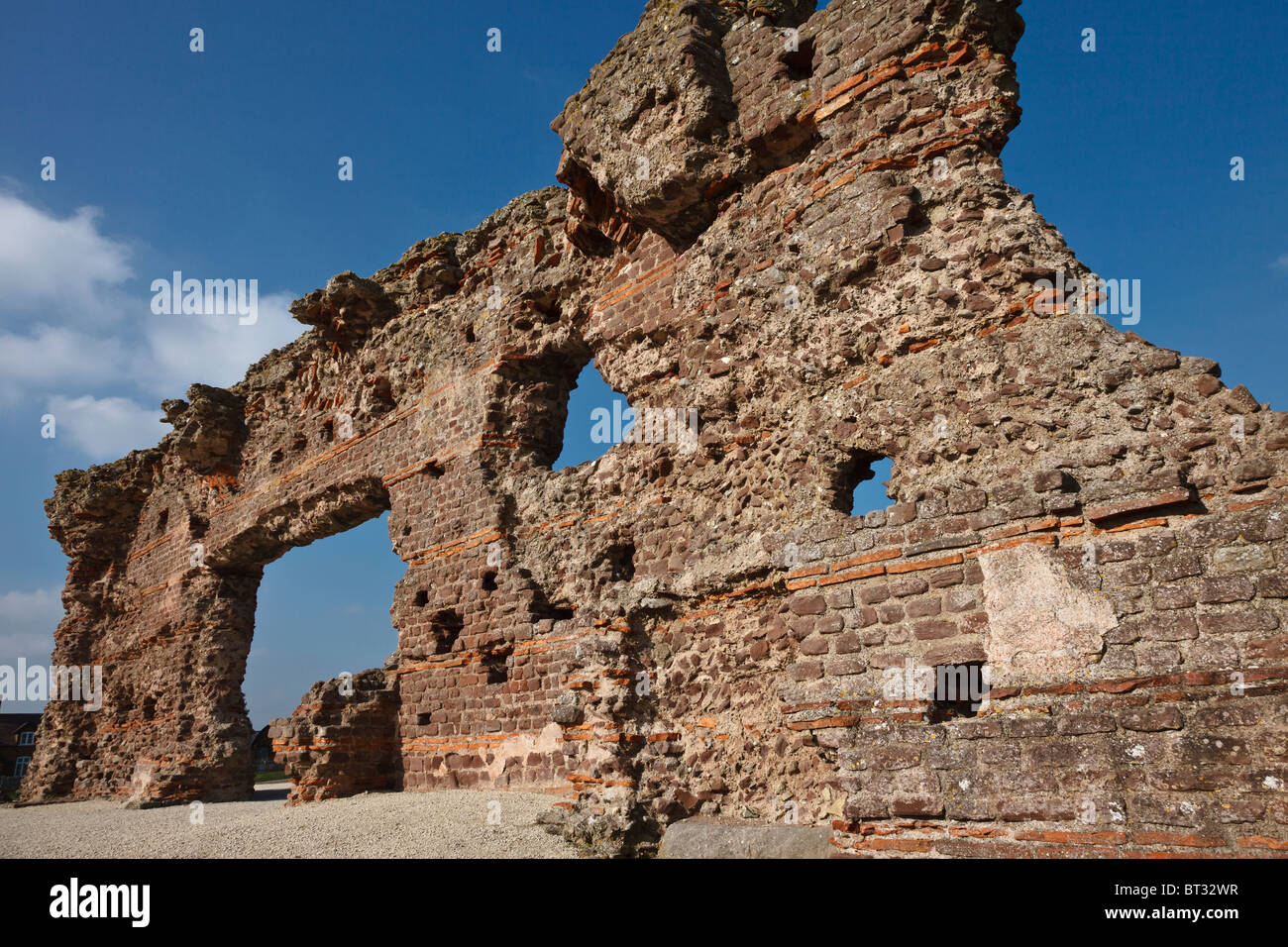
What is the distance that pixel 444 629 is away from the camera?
31.3ft

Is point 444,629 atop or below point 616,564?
below

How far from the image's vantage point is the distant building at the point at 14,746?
32500 mm

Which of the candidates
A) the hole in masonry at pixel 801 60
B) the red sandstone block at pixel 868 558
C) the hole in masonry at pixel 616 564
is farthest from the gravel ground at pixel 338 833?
the hole in masonry at pixel 801 60

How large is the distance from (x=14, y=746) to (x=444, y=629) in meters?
34.7

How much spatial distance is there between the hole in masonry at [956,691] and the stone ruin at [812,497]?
0.07 ft

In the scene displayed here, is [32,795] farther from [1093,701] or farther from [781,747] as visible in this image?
[1093,701]

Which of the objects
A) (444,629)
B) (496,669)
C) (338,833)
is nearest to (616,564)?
(496,669)

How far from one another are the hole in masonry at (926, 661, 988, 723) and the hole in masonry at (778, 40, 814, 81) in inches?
183

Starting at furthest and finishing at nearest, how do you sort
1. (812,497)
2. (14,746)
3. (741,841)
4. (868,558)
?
(14,746), (812,497), (741,841), (868,558)

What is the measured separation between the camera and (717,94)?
672 cm

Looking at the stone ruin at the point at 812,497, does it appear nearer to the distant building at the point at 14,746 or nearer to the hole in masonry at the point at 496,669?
the hole in masonry at the point at 496,669

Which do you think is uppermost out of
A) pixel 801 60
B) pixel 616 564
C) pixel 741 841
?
pixel 801 60

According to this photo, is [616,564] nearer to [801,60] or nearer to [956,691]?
[956,691]
